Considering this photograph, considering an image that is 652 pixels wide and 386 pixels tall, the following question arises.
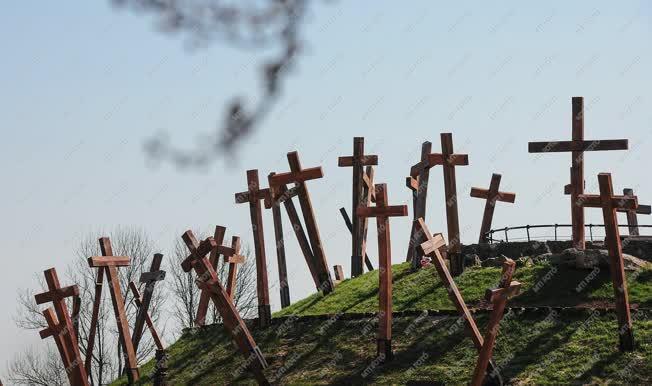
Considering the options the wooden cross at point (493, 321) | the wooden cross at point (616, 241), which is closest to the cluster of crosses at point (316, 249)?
the wooden cross at point (616, 241)

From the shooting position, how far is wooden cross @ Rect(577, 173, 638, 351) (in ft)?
69.0

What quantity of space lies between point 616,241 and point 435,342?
4.06m

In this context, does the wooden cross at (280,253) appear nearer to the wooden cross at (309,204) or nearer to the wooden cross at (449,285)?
the wooden cross at (309,204)

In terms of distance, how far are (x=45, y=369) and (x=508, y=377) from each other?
101 feet

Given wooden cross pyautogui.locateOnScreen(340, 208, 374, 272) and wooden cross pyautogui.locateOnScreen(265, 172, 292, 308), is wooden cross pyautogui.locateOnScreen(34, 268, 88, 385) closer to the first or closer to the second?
wooden cross pyautogui.locateOnScreen(265, 172, 292, 308)

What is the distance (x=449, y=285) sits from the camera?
21.1 meters

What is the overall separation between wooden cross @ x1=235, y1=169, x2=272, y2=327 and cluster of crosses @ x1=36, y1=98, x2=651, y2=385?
0.9 inches

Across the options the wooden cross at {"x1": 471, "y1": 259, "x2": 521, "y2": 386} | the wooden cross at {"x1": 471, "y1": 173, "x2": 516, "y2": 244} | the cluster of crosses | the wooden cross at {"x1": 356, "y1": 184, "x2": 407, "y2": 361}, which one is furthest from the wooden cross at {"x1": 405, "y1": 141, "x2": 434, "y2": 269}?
the wooden cross at {"x1": 471, "y1": 259, "x2": 521, "y2": 386}

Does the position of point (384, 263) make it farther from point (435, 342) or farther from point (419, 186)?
point (419, 186)

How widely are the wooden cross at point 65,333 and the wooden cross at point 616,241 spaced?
12.0 metres

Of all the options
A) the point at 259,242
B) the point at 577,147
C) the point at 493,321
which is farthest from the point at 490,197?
the point at 493,321

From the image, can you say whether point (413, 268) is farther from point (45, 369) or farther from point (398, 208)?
point (45, 369)

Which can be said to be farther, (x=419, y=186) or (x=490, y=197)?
(x=490, y=197)

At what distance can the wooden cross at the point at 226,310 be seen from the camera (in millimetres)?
23031
